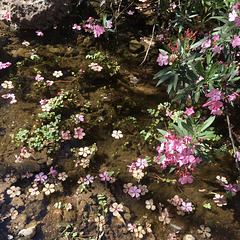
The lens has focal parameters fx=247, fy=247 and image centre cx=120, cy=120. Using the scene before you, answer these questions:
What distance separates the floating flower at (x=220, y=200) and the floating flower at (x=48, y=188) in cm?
173

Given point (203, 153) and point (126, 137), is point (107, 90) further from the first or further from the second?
point (203, 153)

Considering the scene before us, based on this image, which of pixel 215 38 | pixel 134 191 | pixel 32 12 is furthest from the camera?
pixel 32 12

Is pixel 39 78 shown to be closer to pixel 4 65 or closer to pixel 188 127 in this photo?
pixel 4 65

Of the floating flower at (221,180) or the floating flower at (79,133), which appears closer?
the floating flower at (221,180)

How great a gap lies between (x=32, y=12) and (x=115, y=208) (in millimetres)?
3579

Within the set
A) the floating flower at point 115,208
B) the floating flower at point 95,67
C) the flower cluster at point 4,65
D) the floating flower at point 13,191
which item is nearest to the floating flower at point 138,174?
the floating flower at point 115,208

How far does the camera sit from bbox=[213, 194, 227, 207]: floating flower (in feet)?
8.52

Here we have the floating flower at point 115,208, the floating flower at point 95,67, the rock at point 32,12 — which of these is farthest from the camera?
the rock at point 32,12

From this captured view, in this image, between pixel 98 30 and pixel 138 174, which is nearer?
pixel 138 174

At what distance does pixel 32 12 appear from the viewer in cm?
427

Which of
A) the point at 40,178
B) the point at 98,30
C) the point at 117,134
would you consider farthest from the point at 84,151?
the point at 98,30

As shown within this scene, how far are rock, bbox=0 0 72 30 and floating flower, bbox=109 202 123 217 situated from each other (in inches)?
136

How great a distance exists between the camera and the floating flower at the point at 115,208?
98.7 inches

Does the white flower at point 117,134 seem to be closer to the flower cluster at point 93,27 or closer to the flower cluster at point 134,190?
the flower cluster at point 134,190
